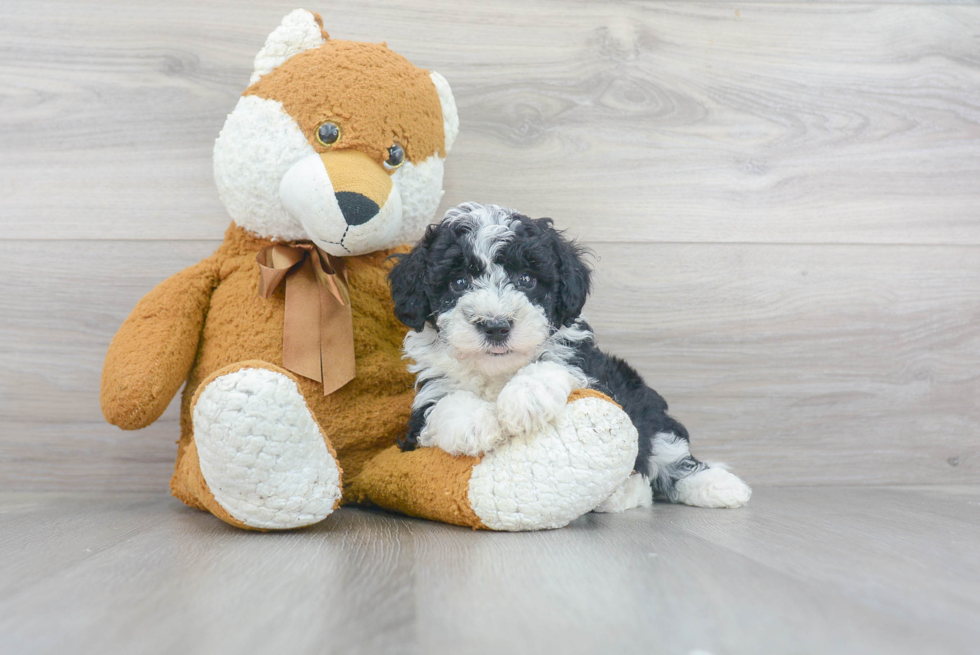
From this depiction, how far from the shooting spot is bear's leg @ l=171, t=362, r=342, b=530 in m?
1.01

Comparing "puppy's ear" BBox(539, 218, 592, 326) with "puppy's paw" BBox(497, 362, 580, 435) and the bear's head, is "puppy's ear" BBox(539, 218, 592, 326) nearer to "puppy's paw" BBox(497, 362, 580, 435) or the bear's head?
"puppy's paw" BBox(497, 362, 580, 435)

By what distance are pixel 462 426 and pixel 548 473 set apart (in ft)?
0.51

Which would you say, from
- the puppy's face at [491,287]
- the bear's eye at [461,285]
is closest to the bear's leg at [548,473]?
the puppy's face at [491,287]

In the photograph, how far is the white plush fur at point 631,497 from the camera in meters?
1.35

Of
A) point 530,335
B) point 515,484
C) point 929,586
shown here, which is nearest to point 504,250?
point 530,335

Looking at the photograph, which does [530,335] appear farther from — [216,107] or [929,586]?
[216,107]

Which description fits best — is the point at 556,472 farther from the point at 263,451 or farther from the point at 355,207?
the point at 355,207

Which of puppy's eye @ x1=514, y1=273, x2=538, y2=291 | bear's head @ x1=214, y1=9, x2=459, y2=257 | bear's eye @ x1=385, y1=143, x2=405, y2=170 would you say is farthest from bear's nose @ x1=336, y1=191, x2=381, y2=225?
puppy's eye @ x1=514, y1=273, x2=538, y2=291

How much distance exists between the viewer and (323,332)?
4.27 ft

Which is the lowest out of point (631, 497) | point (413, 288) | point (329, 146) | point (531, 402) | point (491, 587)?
point (631, 497)

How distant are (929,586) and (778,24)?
139 centimetres

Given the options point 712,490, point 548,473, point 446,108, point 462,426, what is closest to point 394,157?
point 446,108

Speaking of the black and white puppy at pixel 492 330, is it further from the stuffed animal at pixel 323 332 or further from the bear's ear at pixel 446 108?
the bear's ear at pixel 446 108

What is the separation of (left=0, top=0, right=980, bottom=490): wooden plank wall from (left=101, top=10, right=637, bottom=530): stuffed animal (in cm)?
38
